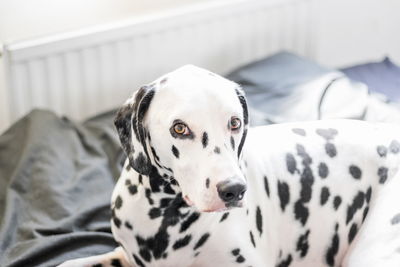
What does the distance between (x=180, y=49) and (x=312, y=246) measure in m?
1.22

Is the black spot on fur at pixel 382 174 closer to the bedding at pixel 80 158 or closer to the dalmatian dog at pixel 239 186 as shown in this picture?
the dalmatian dog at pixel 239 186

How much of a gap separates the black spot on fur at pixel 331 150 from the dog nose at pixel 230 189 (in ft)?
1.41

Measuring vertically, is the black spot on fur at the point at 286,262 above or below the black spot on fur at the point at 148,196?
below

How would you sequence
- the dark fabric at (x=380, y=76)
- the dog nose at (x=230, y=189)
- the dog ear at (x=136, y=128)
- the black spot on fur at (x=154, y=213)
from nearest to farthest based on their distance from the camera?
1. the dog nose at (x=230, y=189)
2. the dog ear at (x=136, y=128)
3. the black spot on fur at (x=154, y=213)
4. the dark fabric at (x=380, y=76)

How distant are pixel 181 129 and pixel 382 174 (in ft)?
1.92

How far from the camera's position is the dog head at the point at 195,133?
1436mm

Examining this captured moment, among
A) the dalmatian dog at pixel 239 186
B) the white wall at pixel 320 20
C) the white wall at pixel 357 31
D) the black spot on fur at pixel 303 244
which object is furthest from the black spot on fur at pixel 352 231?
the white wall at pixel 357 31

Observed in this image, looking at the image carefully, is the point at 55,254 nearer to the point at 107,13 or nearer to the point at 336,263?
the point at 336,263

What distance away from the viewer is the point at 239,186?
1.42 metres

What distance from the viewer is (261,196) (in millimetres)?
1729

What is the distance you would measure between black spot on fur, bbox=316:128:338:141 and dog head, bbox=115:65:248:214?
0.33 m

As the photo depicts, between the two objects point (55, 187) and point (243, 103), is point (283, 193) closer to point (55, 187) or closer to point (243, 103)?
point (243, 103)

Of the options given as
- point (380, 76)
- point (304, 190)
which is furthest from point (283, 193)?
point (380, 76)

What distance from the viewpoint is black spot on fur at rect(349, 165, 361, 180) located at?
1.79m
